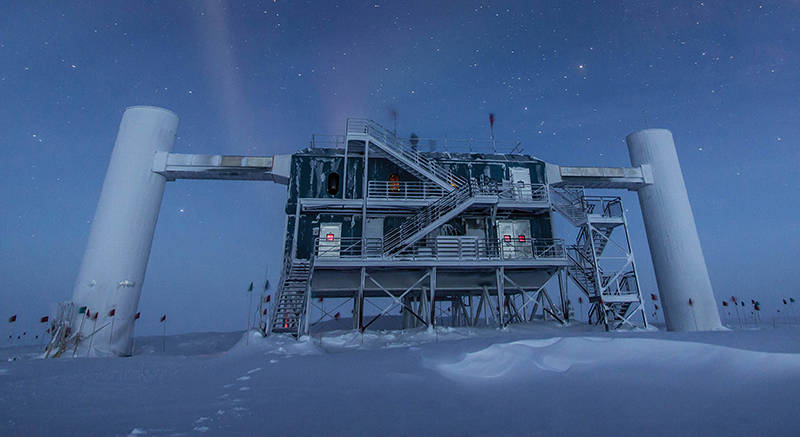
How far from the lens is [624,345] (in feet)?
20.0

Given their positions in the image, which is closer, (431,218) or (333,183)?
(431,218)

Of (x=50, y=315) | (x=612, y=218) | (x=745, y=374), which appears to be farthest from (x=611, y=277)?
(x=50, y=315)

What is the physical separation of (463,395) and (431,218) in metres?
16.5

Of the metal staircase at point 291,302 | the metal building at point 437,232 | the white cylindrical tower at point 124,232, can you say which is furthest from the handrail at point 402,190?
the white cylindrical tower at point 124,232

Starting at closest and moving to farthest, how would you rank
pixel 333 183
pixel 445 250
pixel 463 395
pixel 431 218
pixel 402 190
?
pixel 463 395
pixel 445 250
pixel 431 218
pixel 333 183
pixel 402 190

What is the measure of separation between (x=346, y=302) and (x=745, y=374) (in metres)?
21.7

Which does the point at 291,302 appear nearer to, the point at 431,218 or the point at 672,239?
the point at 431,218

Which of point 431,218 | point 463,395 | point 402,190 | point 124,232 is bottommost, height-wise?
point 463,395

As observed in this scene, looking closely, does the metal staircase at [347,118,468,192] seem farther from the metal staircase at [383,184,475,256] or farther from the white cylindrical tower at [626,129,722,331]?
the white cylindrical tower at [626,129,722,331]

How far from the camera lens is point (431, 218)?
69.1ft

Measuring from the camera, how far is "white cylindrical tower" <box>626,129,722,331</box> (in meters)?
21.6

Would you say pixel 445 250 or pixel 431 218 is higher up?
pixel 431 218

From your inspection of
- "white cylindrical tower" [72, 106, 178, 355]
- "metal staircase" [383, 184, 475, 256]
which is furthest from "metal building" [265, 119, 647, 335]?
"white cylindrical tower" [72, 106, 178, 355]

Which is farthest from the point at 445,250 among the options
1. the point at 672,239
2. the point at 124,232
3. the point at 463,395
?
the point at 124,232
